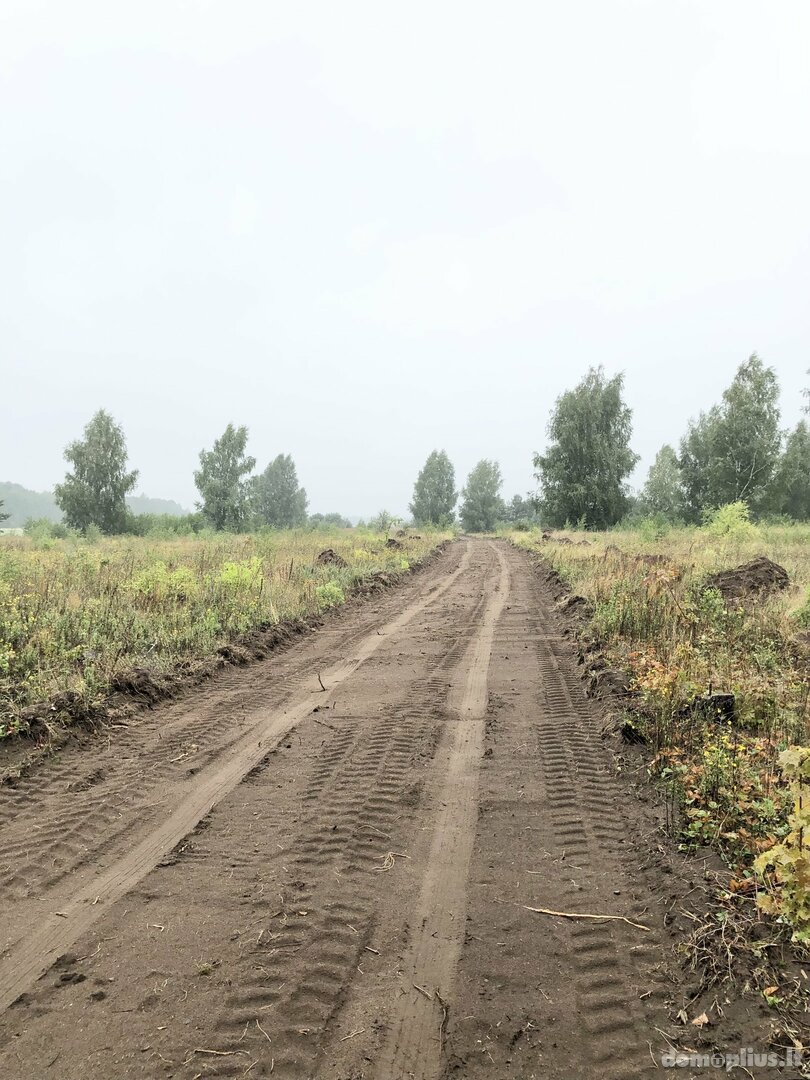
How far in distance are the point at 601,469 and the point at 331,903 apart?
42859 mm

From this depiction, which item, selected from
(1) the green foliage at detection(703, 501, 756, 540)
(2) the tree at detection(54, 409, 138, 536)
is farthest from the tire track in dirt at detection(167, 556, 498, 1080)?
(2) the tree at detection(54, 409, 138, 536)

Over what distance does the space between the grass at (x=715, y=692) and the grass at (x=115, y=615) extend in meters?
5.13

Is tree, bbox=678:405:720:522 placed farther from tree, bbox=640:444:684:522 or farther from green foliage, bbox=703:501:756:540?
green foliage, bbox=703:501:756:540

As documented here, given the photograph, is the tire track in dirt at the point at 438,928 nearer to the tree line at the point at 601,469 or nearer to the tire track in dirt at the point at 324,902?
the tire track in dirt at the point at 324,902

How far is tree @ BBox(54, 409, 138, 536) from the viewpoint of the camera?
46.9 m

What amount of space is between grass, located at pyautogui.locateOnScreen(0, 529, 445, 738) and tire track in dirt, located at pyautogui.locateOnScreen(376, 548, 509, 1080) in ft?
11.9

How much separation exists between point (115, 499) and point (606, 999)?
5225 centimetres

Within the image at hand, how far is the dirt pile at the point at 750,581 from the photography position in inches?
412

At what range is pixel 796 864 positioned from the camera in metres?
2.53

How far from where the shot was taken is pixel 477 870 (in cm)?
329

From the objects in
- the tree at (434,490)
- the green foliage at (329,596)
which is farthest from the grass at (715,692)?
the tree at (434,490)

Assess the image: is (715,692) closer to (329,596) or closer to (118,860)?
(118,860)

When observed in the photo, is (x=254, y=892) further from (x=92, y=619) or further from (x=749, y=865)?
(x=92, y=619)

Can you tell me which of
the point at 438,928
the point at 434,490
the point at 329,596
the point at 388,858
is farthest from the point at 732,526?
the point at 434,490
